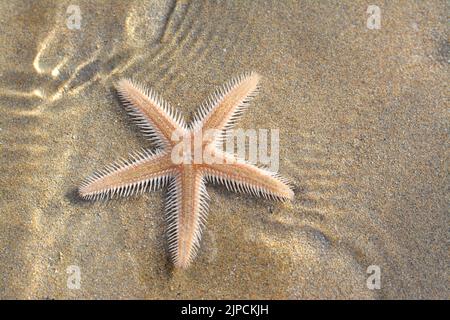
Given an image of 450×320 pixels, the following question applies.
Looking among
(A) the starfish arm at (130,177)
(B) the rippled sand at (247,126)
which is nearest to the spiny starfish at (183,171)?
(A) the starfish arm at (130,177)

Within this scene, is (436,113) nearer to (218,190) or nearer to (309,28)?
(309,28)

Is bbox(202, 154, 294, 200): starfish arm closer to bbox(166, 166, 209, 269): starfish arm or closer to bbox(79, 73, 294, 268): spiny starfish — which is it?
bbox(79, 73, 294, 268): spiny starfish

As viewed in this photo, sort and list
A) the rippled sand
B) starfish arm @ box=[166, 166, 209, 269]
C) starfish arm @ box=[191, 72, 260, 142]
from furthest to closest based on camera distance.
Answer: starfish arm @ box=[191, 72, 260, 142] → the rippled sand → starfish arm @ box=[166, 166, 209, 269]

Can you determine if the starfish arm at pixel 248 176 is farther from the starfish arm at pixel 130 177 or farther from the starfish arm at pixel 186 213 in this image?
the starfish arm at pixel 130 177

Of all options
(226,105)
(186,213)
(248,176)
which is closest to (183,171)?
(186,213)

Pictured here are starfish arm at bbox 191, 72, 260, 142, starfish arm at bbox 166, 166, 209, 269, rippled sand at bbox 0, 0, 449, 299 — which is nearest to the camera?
starfish arm at bbox 166, 166, 209, 269

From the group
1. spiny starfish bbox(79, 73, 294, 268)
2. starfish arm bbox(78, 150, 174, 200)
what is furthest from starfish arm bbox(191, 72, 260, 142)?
starfish arm bbox(78, 150, 174, 200)
